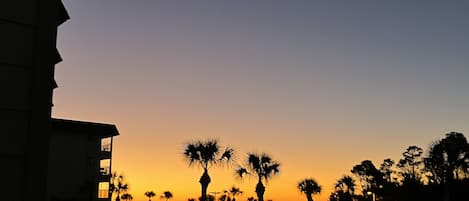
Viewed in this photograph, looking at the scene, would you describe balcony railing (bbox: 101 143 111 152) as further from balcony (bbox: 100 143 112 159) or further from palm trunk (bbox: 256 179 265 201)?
palm trunk (bbox: 256 179 265 201)

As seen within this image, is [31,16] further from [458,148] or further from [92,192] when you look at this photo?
[458,148]

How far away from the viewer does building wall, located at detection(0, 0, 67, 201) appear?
17656 mm

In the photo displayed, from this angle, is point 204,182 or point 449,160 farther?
point 449,160

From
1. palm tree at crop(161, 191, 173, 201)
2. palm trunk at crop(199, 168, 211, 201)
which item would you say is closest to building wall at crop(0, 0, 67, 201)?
palm trunk at crop(199, 168, 211, 201)

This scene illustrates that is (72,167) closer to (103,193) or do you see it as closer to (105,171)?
(103,193)

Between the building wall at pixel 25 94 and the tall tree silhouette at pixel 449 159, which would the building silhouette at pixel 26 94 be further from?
the tall tree silhouette at pixel 449 159

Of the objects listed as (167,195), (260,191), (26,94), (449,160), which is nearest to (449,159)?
(449,160)

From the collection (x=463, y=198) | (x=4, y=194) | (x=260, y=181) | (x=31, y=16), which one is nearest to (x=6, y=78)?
(x=31, y=16)

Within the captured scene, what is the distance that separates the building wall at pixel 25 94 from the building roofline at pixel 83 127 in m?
34.7

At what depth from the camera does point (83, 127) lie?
178ft

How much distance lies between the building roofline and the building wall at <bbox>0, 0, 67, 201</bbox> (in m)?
34.7

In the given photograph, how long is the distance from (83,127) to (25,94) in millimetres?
36872

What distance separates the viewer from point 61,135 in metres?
52.9

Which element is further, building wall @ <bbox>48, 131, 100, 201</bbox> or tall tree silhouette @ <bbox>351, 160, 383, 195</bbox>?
tall tree silhouette @ <bbox>351, 160, 383, 195</bbox>
